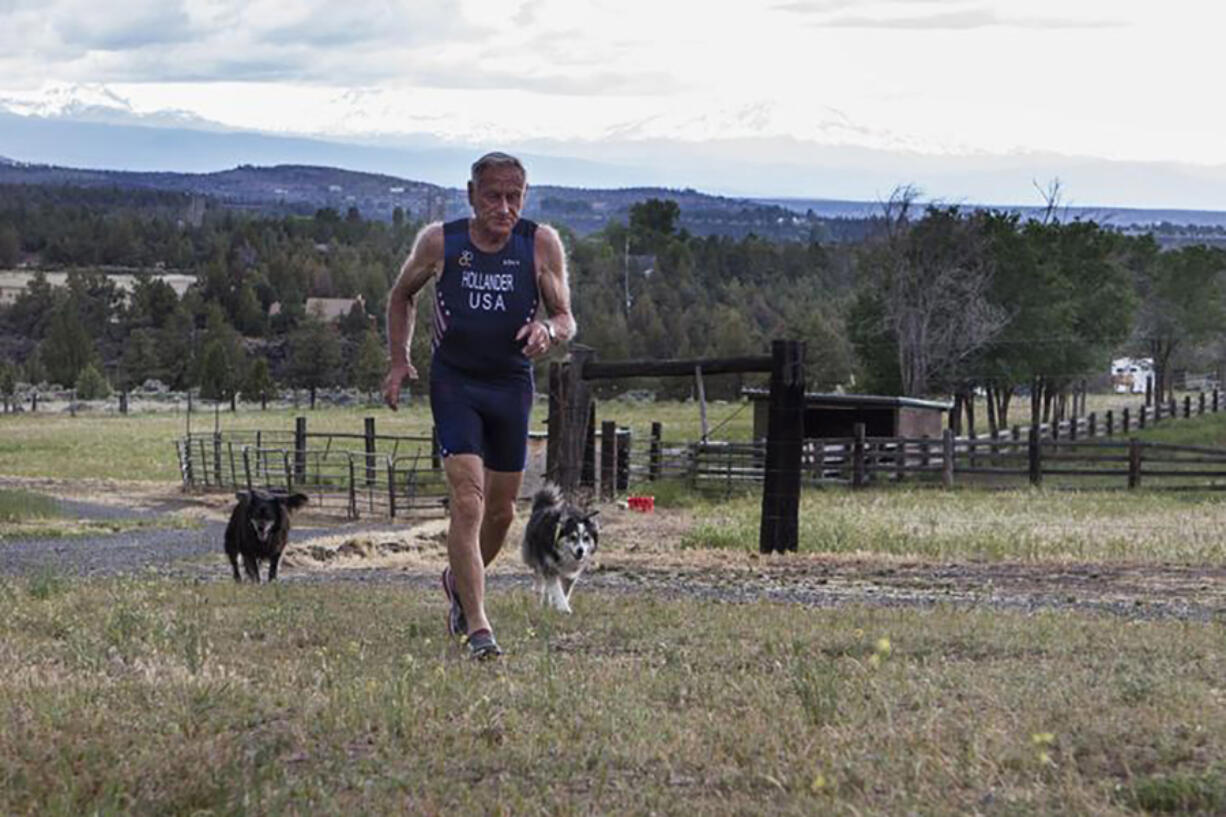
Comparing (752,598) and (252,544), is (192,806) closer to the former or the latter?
(752,598)

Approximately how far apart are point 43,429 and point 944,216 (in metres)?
38.3

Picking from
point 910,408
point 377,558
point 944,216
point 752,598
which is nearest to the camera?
point 752,598

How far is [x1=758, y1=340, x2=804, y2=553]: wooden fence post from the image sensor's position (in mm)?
17234

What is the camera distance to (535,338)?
8.32 metres

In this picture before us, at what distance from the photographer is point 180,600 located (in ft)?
37.3

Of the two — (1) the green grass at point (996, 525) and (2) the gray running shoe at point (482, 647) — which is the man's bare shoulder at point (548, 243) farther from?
(1) the green grass at point (996, 525)

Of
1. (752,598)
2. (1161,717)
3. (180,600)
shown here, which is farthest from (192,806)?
(752,598)

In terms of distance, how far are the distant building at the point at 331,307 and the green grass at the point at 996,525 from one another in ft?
326

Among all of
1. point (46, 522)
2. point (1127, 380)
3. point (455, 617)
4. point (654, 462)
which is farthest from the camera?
point (1127, 380)

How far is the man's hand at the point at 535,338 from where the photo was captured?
8312 mm

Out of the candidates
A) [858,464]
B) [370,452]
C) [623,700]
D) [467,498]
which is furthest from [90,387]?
[623,700]

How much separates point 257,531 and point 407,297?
784 centimetres

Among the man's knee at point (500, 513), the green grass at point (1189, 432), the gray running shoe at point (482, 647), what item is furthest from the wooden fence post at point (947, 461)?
the gray running shoe at point (482, 647)

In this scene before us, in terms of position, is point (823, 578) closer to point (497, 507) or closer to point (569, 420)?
point (569, 420)
